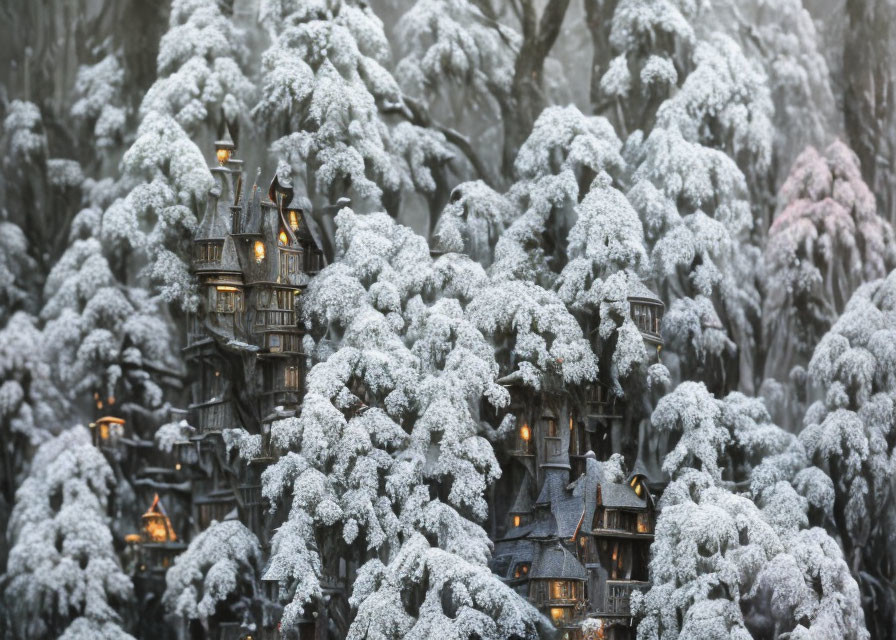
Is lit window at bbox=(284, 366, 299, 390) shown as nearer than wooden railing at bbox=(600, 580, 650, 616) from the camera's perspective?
No

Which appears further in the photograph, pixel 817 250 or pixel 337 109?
pixel 817 250

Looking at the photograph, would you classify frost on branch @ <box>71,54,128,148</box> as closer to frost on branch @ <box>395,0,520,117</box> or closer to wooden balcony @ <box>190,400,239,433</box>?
frost on branch @ <box>395,0,520,117</box>

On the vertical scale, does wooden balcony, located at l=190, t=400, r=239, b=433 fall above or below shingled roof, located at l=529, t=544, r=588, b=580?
above

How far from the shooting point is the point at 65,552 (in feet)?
140

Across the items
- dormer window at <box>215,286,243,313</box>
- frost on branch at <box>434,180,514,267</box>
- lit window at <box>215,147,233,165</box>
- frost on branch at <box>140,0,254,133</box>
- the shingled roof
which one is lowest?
the shingled roof

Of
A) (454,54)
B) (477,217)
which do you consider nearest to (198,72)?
(454,54)

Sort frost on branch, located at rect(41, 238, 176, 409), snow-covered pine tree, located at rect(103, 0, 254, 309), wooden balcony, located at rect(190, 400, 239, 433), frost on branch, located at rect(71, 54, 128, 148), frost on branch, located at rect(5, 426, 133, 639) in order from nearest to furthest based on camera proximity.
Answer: wooden balcony, located at rect(190, 400, 239, 433) < snow-covered pine tree, located at rect(103, 0, 254, 309) < frost on branch, located at rect(5, 426, 133, 639) < frost on branch, located at rect(41, 238, 176, 409) < frost on branch, located at rect(71, 54, 128, 148)

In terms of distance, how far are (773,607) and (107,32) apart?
911 inches

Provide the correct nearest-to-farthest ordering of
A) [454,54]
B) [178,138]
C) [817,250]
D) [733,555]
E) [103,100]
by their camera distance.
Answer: [733,555] < [178,138] < [817,250] < [454,54] < [103,100]

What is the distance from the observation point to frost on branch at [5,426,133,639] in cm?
4241

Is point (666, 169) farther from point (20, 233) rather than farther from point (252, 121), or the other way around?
point (20, 233)

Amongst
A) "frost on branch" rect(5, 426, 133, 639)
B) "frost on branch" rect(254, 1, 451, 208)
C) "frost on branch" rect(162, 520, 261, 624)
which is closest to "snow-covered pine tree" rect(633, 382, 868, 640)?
"frost on branch" rect(162, 520, 261, 624)

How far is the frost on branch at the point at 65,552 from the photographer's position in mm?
42406

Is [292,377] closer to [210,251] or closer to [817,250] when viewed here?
[210,251]
